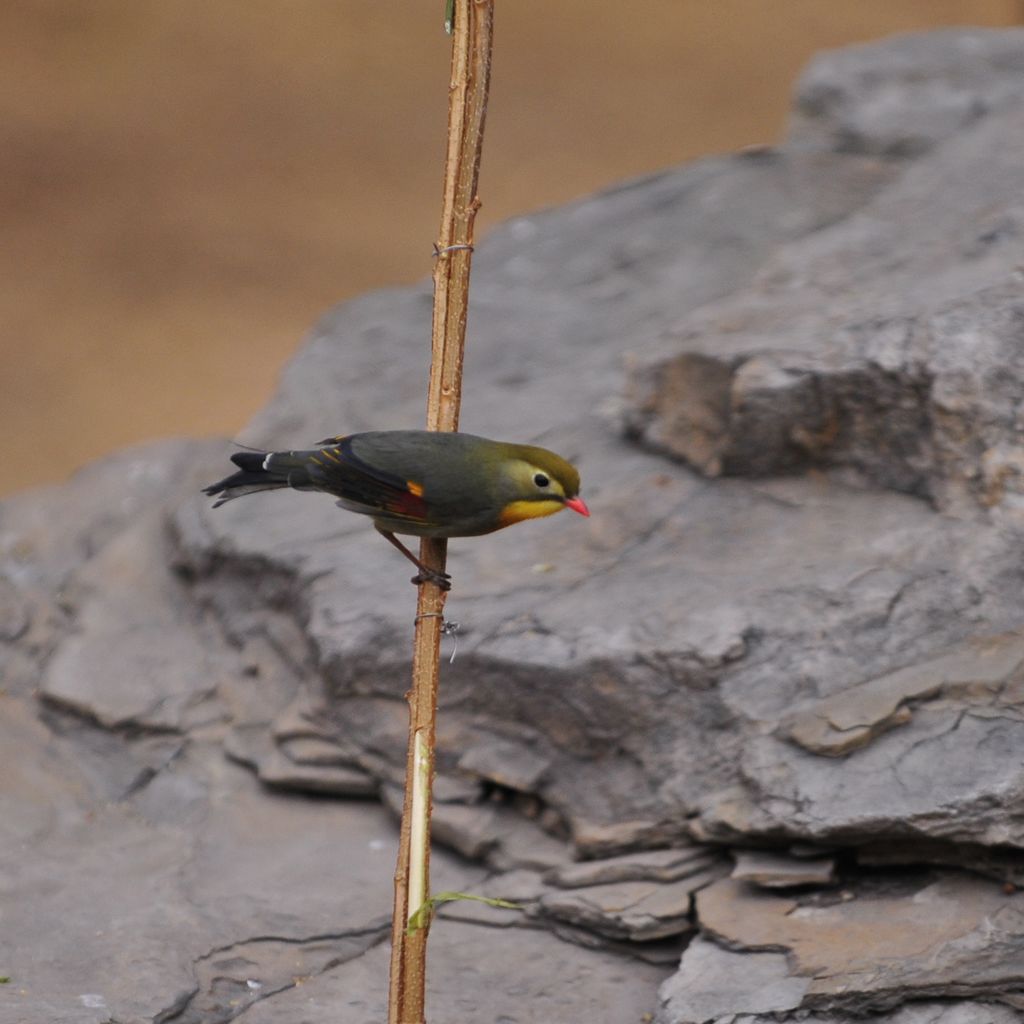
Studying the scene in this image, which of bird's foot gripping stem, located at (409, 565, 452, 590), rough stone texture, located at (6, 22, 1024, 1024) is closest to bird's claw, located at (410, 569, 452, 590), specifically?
bird's foot gripping stem, located at (409, 565, 452, 590)

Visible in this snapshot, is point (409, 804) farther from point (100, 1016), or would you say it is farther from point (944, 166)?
point (944, 166)

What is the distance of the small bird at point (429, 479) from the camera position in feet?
6.09

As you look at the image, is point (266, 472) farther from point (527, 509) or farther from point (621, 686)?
point (621, 686)

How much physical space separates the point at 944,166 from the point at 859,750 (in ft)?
5.47

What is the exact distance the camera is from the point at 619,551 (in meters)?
2.75

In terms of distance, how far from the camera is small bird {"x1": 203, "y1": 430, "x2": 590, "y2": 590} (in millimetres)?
1856

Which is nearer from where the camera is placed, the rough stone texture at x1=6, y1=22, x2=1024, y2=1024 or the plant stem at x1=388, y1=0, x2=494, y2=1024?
the plant stem at x1=388, y1=0, x2=494, y2=1024

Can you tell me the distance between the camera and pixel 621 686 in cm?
248

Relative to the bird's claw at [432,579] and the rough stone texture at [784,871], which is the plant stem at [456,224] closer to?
the bird's claw at [432,579]

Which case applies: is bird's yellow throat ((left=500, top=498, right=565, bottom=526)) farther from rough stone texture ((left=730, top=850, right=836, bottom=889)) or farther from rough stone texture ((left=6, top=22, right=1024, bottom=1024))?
rough stone texture ((left=730, top=850, right=836, bottom=889))

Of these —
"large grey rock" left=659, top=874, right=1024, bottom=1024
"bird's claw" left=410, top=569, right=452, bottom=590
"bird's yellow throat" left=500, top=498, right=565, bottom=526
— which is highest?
"bird's yellow throat" left=500, top=498, right=565, bottom=526

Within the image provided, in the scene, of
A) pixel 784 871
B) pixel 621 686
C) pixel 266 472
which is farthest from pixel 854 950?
pixel 266 472

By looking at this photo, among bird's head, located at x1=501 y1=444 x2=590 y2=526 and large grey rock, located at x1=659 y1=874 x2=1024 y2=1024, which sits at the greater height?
bird's head, located at x1=501 y1=444 x2=590 y2=526

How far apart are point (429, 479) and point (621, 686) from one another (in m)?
0.77
